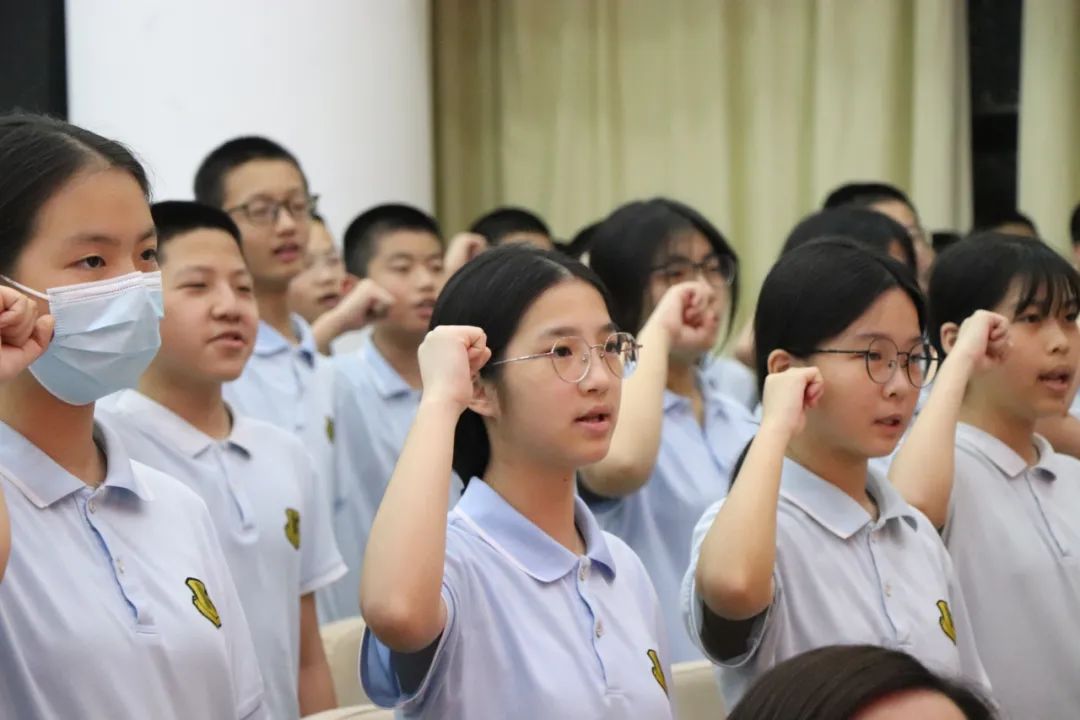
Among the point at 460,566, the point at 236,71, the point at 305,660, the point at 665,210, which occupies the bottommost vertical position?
the point at 305,660

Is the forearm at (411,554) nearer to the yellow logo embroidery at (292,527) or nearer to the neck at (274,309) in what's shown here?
the yellow logo embroidery at (292,527)

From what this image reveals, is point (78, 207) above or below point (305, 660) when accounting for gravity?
above

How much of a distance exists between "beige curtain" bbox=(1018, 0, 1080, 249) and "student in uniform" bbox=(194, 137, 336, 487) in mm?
2505

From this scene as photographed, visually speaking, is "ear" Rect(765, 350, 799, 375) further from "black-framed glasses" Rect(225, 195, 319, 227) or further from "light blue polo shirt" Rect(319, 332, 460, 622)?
"black-framed glasses" Rect(225, 195, 319, 227)

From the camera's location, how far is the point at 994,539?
8.46 ft

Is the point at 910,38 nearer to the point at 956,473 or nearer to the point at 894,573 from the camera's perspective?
the point at 956,473

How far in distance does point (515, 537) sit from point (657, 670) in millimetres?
263

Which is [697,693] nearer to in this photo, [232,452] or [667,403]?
[667,403]

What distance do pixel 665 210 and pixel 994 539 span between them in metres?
0.99

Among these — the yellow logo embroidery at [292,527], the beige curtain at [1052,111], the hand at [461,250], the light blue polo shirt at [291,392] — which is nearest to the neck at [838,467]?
the yellow logo embroidery at [292,527]

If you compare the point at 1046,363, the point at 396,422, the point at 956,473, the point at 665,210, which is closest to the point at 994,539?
the point at 956,473

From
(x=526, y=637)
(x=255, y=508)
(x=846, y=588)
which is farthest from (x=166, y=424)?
(x=846, y=588)

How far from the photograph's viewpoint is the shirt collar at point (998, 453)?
105 inches

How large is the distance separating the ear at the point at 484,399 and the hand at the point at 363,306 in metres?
1.68
